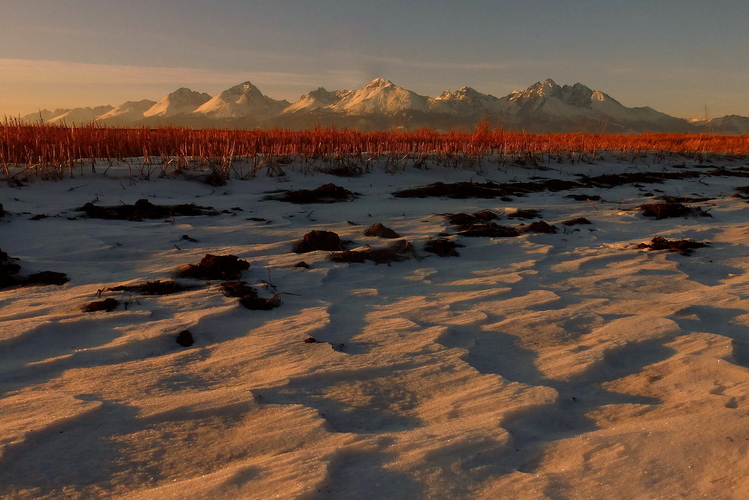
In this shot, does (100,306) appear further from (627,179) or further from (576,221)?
(627,179)

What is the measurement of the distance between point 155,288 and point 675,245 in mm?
3241

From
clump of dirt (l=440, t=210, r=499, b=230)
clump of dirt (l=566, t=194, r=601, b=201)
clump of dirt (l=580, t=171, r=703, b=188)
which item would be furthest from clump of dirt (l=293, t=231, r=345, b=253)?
clump of dirt (l=580, t=171, r=703, b=188)

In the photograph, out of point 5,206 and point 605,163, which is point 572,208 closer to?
point 5,206

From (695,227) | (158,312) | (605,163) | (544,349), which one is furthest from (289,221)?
(605,163)

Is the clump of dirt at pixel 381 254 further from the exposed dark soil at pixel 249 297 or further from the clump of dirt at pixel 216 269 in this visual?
the exposed dark soil at pixel 249 297

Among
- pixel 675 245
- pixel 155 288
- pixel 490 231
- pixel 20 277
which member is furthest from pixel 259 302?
pixel 675 245

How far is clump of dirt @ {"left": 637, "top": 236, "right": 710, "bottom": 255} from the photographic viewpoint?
10.5 ft

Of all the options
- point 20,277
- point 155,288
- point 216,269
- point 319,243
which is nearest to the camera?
point 155,288

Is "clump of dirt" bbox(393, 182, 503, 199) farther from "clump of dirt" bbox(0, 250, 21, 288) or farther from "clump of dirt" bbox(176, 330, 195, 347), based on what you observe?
"clump of dirt" bbox(176, 330, 195, 347)

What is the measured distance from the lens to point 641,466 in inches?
44.5

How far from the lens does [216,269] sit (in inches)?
102

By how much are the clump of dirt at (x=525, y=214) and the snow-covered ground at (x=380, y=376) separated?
3.96 feet

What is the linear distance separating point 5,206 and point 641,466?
4.80m

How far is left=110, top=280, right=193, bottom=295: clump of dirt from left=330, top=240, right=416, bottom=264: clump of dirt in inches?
35.5
